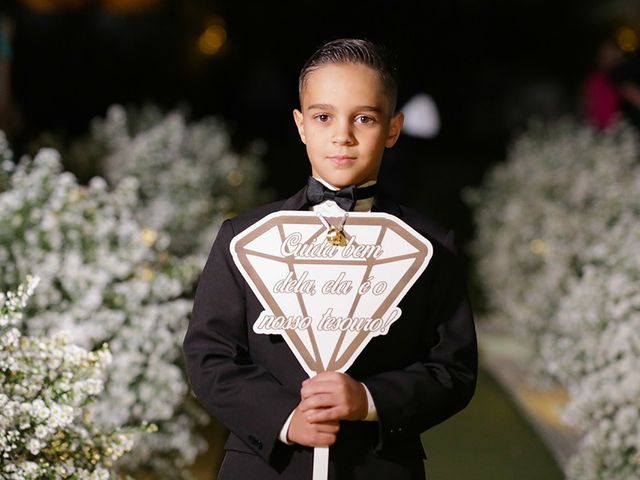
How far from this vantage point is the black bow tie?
6.66 feet

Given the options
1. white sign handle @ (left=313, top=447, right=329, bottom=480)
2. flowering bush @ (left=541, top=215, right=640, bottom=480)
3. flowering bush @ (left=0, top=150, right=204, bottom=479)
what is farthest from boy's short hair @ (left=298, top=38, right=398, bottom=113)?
flowering bush @ (left=541, top=215, right=640, bottom=480)

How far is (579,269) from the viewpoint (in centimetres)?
543

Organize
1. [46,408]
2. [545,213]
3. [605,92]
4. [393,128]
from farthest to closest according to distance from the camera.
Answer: [605,92]
[545,213]
[46,408]
[393,128]

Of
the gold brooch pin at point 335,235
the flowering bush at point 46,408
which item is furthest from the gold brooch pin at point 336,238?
the flowering bush at point 46,408

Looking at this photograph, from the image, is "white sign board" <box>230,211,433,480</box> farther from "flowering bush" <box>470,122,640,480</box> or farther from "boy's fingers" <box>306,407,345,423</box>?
"flowering bush" <box>470,122,640,480</box>

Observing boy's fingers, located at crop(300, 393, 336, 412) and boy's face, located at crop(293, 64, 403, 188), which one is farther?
boy's face, located at crop(293, 64, 403, 188)

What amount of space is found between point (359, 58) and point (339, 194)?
0.29 meters

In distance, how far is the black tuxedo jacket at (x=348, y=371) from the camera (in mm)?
1949

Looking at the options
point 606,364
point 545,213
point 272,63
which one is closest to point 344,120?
point 606,364

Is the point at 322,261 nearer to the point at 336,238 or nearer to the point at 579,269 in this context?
the point at 336,238

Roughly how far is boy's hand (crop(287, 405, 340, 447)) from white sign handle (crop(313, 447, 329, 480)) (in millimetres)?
26

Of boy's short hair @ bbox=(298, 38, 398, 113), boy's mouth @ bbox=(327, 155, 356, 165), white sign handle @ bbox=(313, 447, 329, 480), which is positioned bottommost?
white sign handle @ bbox=(313, 447, 329, 480)

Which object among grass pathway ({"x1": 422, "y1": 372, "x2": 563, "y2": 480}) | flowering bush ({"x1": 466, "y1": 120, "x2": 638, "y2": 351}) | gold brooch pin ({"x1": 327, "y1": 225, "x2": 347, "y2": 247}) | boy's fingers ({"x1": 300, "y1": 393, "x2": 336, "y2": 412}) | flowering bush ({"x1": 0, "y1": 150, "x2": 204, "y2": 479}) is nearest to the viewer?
boy's fingers ({"x1": 300, "y1": 393, "x2": 336, "y2": 412})

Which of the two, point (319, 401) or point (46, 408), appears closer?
point (319, 401)
